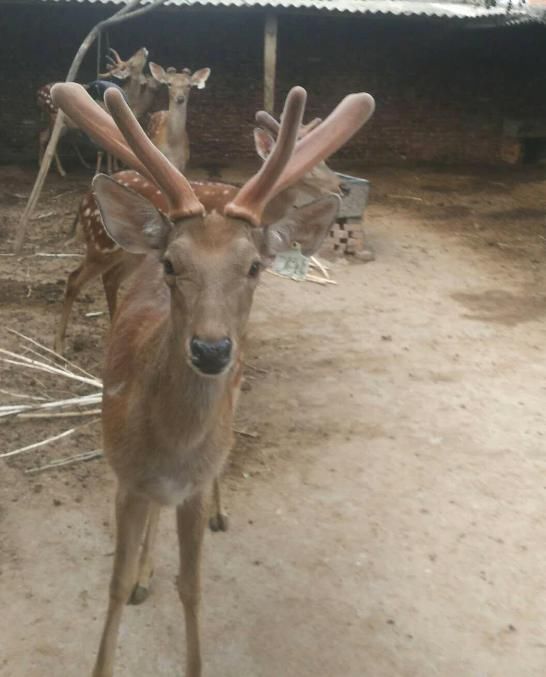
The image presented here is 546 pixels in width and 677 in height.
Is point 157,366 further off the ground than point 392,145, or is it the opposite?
point 157,366

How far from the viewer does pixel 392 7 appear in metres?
11.5

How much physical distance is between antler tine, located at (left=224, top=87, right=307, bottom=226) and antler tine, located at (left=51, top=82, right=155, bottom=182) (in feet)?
1.31

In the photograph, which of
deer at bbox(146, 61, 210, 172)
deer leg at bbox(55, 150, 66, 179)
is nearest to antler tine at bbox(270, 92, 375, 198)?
deer at bbox(146, 61, 210, 172)

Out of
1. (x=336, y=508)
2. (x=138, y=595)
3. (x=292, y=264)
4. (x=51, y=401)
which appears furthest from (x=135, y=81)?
(x=138, y=595)

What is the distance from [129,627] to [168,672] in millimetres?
275

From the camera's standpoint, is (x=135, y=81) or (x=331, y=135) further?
(x=135, y=81)

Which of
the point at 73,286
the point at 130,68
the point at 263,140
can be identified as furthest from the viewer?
the point at 130,68

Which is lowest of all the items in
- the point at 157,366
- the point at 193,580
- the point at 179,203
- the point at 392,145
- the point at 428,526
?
the point at 392,145

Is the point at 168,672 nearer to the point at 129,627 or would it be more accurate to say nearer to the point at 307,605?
the point at 129,627

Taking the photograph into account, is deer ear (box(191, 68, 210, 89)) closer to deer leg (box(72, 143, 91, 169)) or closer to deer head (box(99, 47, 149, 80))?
deer head (box(99, 47, 149, 80))

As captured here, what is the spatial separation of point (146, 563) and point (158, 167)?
1.60 meters

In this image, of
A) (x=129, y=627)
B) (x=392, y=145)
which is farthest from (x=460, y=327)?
(x=392, y=145)

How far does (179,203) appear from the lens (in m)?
2.43

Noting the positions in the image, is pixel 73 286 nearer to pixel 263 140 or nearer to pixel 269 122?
pixel 263 140
